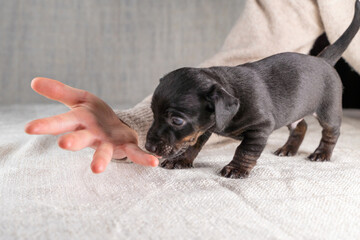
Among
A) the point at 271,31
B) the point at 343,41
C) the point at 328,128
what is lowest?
the point at 328,128

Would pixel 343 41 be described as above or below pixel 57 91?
above

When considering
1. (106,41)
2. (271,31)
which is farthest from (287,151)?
(106,41)

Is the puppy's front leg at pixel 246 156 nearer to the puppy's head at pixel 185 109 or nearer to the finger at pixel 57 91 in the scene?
the puppy's head at pixel 185 109

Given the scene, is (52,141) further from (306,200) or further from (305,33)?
(305,33)

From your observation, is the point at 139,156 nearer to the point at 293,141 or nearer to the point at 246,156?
the point at 246,156

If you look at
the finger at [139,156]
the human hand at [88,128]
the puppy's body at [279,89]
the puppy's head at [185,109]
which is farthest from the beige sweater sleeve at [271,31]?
the finger at [139,156]

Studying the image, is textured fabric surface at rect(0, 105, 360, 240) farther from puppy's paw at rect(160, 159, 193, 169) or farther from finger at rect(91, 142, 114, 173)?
finger at rect(91, 142, 114, 173)
